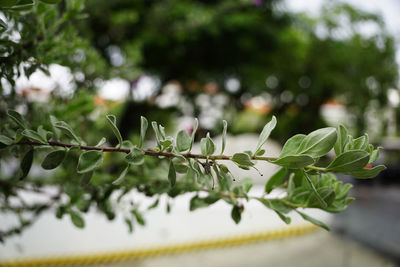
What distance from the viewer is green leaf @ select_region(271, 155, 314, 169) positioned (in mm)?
254

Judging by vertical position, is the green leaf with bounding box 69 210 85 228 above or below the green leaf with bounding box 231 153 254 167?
below

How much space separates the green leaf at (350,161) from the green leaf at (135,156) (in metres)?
0.16

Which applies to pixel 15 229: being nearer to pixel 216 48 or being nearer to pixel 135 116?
pixel 135 116

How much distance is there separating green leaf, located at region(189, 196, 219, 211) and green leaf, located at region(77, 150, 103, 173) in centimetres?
18

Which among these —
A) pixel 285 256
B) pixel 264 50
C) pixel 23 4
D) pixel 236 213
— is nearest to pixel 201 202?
pixel 236 213

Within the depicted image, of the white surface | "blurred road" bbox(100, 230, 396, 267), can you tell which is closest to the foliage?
the white surface

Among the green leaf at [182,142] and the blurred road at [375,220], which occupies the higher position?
the green leaf at [182,142]

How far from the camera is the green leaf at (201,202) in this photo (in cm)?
43

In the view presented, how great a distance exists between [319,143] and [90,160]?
0.65 ft

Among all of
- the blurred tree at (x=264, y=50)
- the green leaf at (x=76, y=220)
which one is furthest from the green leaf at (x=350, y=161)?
the blurred tree at (x=264, y=50)

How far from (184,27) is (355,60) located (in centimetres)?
233

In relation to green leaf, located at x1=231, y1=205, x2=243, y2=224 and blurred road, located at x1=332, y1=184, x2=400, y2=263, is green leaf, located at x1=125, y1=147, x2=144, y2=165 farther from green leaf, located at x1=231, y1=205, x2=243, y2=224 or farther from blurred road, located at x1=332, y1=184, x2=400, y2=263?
blurred road, located at x1=332, y1=184, x2=400, y2=263

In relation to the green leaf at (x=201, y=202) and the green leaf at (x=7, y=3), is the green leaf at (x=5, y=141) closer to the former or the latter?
the green leaf at (x=7, y=3)

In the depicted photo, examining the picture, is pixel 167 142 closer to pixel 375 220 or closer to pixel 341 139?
pixel 341 139
